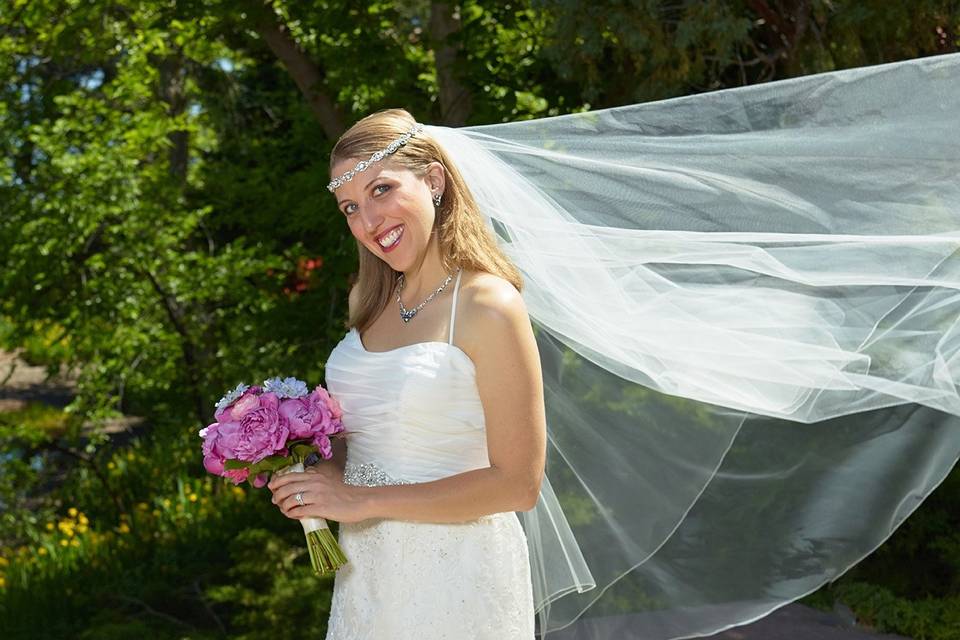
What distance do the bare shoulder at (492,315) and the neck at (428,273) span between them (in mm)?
128

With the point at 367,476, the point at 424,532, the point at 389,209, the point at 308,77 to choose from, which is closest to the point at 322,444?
the point at 367,476

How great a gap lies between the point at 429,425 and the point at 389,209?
1.57 ft

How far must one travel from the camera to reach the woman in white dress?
7.95 ft

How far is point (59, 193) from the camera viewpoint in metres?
7.46

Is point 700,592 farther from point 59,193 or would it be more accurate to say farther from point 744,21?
point 59,193

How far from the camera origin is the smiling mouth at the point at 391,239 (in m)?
2.56

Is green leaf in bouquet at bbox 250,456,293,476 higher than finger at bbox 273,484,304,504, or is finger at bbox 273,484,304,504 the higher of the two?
green leaf in bouquet at bbox 250,456,293,476

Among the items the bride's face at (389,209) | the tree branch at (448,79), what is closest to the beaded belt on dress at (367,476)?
the bride's face at (389,209)

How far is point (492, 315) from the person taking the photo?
7.98 feet

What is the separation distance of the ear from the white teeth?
145 millimetres

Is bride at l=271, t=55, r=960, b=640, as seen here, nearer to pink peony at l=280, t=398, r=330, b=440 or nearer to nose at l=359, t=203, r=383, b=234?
nose at l=359, t=203, r=383, b=234

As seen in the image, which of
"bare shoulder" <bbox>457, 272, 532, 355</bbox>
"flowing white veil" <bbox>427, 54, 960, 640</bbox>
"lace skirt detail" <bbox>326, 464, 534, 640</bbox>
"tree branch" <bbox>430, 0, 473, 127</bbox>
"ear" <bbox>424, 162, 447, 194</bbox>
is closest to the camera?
"bare shoulder" <bbox>457, 272, 532, 355</bbox>

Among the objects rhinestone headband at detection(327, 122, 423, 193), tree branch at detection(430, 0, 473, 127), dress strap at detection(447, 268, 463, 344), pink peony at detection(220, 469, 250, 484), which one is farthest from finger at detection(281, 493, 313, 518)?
tree branch at detection(430, 0, 473, 127)

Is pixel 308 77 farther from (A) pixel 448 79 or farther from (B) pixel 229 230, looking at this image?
(B) pixel 229 230
